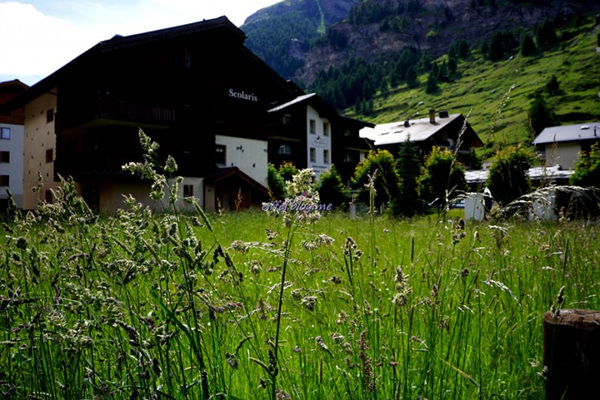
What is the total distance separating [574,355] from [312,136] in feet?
139

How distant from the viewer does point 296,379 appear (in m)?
2.30

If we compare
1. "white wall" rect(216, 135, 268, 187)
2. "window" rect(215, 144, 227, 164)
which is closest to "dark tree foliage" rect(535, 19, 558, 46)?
"white wall" rect(216, 135, 268, 187)

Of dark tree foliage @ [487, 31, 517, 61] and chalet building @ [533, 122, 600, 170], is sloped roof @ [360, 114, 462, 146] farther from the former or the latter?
dark tree foliage @ [487, 31, 517, 61]

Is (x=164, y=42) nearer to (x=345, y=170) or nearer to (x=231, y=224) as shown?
(x=231, y=224)

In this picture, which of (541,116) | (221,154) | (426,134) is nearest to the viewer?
(221,154)

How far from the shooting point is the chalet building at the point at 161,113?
24078 millimetres

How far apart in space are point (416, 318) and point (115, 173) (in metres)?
22.4

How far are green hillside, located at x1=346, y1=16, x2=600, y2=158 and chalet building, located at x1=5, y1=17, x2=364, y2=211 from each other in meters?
70.3

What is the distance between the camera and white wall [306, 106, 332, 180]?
142 ft

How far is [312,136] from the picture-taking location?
43625 millimetres

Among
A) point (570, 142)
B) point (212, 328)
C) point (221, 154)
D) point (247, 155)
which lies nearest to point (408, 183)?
point (247, 155)

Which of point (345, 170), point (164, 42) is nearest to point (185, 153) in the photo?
point (164, 42)

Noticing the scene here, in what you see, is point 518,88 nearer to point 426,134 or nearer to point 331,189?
point 426,134

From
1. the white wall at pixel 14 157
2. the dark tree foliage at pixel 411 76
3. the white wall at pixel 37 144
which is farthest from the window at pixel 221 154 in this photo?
the dark tree foliage at pixel 411 76
